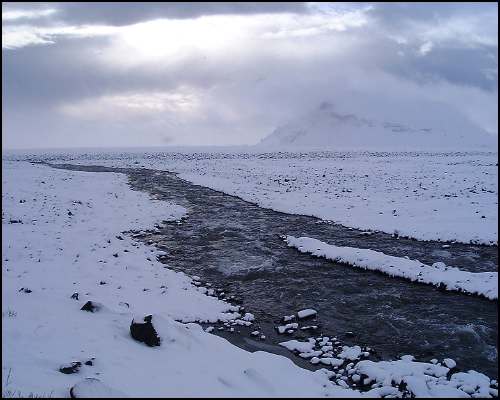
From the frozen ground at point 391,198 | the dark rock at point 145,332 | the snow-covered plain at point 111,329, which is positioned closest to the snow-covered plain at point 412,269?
the frozen ground at point 391,198

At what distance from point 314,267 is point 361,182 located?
25126 millimetres

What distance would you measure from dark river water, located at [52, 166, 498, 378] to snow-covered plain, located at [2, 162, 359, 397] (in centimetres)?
135

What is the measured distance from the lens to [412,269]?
17.0 meters

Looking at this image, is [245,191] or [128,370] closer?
[128,370]

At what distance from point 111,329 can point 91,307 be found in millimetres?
1329

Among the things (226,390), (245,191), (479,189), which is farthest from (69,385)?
(479,189)

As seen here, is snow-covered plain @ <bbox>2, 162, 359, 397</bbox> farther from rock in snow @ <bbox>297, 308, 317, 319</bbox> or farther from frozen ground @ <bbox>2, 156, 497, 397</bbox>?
rock in snow @ <bbox>297, 308, 317, 319</bbox>

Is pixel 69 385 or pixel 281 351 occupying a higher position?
pixel 69 385

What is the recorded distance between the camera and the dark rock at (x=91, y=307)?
11701 millimetres

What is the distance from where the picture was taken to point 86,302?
12.2m

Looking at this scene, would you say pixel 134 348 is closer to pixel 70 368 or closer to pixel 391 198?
pixel 70 368

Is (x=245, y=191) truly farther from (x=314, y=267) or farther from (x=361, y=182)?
(x=314, y=267)

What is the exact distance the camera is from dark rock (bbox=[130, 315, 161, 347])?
1038cm

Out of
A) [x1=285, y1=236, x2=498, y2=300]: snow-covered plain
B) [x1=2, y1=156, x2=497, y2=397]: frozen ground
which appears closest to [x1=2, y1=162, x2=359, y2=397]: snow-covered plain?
[x1=2, y1=156, x2=497, y2=397]: frozen ground
